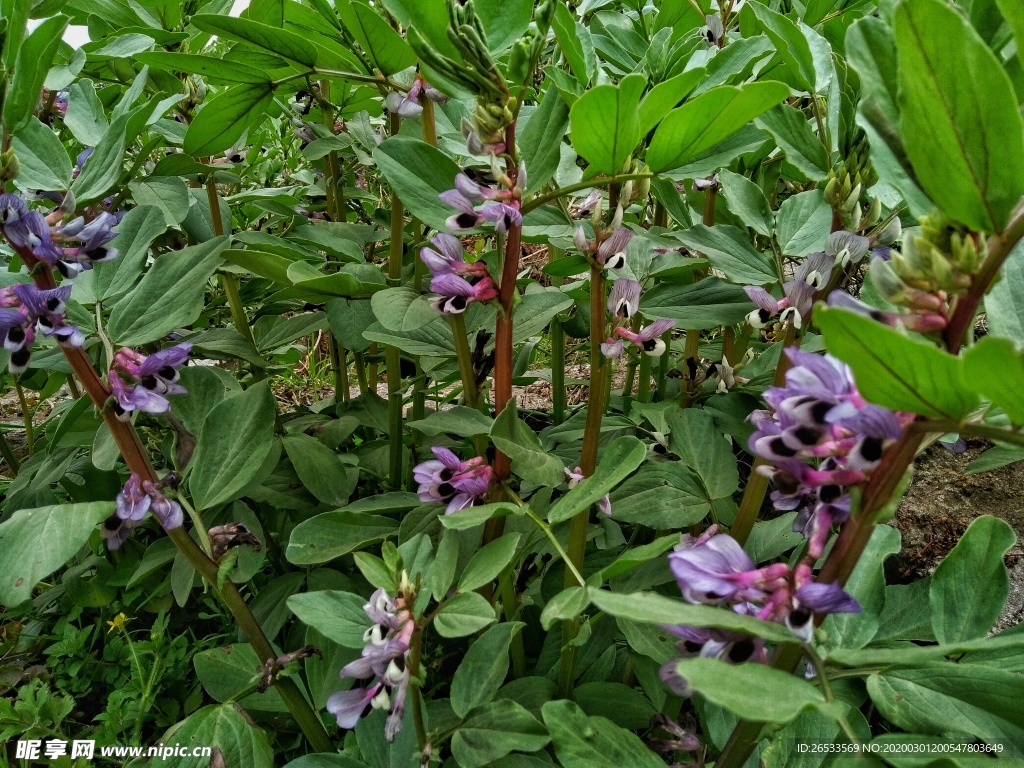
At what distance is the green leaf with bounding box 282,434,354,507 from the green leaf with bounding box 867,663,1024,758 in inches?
37.8

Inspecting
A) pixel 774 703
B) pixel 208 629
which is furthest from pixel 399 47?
pixel 208 629

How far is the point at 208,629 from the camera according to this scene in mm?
1934

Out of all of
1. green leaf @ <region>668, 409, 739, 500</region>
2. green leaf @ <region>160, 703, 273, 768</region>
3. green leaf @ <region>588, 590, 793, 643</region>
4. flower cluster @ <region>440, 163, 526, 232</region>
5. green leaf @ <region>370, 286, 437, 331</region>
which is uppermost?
flower cluster @ <region>440, 163, 526, 232</region>

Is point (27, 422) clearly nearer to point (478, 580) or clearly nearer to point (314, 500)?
point (314, 500)

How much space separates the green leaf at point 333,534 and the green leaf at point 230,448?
0.16 m

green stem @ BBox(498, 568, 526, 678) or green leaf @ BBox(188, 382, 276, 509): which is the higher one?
green leaf @ BBox(188, 382, 276, 509)

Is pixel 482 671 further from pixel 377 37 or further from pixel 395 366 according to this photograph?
pixel 377 37

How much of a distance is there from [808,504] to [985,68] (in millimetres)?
628

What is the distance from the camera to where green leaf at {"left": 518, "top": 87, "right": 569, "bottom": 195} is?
103 cm

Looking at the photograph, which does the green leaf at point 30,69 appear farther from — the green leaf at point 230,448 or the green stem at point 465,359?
the green stem at point 465,359

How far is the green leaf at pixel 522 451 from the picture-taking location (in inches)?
37.9

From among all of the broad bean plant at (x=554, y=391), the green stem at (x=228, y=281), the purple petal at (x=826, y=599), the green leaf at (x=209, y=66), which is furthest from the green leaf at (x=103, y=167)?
the purple petal at (x=826, y=599)

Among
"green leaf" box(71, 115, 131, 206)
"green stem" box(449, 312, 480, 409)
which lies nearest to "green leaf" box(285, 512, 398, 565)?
"green stem" box(449, 312, 480, 409)

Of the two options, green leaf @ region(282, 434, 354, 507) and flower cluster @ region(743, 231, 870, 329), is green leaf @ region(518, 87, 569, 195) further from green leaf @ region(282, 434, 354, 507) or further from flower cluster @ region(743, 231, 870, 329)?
green leaf @ region(282, 434, 354, 507)
